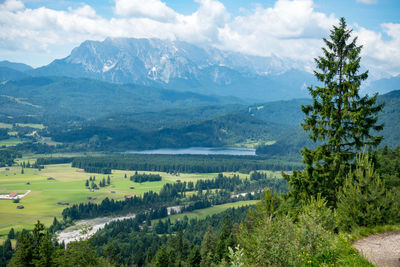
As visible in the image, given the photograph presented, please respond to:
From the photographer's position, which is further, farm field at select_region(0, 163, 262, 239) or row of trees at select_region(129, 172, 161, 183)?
row of trees at select_region(129, 172, 161, 183)

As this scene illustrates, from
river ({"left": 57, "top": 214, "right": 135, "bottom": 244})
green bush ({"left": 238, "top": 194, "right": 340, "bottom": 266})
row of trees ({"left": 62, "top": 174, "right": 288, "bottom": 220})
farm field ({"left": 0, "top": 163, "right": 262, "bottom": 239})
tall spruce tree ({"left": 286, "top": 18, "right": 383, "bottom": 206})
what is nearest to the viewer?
green bush ({"left": 238, "top": 194, "right": 340, "bottom": 266})

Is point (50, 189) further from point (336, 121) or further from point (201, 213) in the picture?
point (336, 121)

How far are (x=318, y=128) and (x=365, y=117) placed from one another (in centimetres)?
329

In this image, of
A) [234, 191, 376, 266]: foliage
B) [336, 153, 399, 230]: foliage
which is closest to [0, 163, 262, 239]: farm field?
[336, 153, 399, 230]: foliage

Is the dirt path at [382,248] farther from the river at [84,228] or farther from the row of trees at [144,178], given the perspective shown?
the row of trees at [144,178]

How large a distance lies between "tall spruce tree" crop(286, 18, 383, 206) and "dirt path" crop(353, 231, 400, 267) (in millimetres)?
9260

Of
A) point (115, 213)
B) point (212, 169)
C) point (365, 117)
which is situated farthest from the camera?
point (212, 169)

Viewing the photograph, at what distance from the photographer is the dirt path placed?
13.0 metres

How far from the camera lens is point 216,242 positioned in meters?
56.2

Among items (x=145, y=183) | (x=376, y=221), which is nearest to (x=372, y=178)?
(x=376, y=221)

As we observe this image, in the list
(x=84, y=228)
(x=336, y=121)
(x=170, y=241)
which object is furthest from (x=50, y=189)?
(x=336, y=121)

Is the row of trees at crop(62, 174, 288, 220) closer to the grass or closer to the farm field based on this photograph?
the grass

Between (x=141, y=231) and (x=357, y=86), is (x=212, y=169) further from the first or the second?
(x=357, y=86)

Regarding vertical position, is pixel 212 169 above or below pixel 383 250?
below
